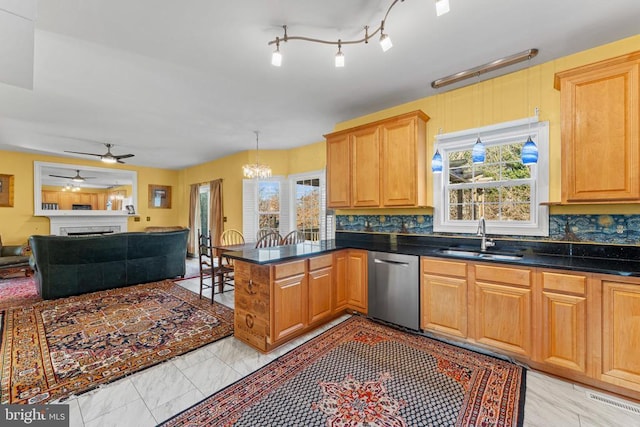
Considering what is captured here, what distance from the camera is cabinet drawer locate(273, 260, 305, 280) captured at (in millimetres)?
2385

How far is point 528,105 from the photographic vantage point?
260cm

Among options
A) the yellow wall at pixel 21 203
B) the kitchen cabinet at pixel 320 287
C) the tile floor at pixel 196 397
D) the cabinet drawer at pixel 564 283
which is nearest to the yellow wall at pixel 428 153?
the yellow wall at pixel 21 203

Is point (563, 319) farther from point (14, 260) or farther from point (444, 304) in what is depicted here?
point (14, 260)

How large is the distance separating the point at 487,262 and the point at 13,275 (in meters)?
8.12

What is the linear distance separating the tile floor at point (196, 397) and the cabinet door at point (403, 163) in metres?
1.93

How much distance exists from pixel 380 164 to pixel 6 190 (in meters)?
8.00

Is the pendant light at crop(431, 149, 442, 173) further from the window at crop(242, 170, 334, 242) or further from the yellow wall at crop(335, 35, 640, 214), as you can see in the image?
the window at crop(242, 170, 334, 242)

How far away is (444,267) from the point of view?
2.50 metres

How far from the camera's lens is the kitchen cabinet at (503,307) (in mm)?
2109

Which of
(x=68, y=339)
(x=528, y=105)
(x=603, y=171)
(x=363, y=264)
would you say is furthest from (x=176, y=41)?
(x=603, y=171)

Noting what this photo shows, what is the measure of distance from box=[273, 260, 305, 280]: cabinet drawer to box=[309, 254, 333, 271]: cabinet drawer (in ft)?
0.42

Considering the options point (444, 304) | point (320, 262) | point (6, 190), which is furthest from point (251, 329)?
point (6, 190)

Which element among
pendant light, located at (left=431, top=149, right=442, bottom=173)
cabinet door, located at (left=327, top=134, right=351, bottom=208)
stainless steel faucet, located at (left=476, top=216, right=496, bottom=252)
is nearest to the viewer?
stainless steel faucet, located at (left=476, top=216, right=496, bottom=252)

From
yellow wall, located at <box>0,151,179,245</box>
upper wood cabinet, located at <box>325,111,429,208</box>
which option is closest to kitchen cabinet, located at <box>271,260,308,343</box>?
upper wood cabinet, located at <box>325,111,429,208</box>
